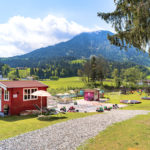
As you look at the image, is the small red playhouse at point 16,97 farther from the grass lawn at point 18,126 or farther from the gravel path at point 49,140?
the gravel path at point 49,140

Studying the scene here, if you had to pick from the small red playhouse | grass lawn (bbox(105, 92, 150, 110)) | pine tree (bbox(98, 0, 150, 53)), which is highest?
pine tree (bbox(98, 0, 150, 53))

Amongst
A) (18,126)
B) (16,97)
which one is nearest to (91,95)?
(16,97)

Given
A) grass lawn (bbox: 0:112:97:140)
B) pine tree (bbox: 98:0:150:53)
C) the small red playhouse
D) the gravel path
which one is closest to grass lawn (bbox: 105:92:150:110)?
pine tree (bbox: 98:0:150:53)

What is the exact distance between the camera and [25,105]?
16891 mm

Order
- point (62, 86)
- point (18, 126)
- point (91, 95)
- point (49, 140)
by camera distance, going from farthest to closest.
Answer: point (62, 86)
point (91, 95)
point (18, 126)
point (49, 140)

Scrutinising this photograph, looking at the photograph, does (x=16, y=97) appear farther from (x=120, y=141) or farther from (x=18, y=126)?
(x=120, y=141)

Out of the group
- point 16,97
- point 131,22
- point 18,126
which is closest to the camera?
point 131,22

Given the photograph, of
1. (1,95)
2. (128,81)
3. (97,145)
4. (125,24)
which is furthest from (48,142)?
(128,81)

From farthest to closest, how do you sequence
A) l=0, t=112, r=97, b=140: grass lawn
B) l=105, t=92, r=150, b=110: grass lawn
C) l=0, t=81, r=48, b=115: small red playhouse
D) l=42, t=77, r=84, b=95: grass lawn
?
l=42, t=77, r=84, b=95: grass lawn < l=105, t=92, r=150, b=110: grass lawn < l=0, t=81, r=48, b=115: small red playhouse < l=0, t=112, r=97, b=140: grass lawn

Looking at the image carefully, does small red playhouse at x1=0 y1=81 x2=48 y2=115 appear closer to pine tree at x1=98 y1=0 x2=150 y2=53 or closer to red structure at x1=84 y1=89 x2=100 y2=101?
pine tree at x1=98 y1=0 x2=150 y2=53

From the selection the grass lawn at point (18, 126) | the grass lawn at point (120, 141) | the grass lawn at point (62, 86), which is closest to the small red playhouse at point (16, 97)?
the grass lawn at point (18, 126)

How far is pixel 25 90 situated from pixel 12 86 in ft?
5.12

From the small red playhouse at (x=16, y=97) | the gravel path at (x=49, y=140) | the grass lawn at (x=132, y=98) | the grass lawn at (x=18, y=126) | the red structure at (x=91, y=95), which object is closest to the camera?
the gravel path at (x=49, y=140)

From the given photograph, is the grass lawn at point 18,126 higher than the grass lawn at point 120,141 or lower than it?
lower
